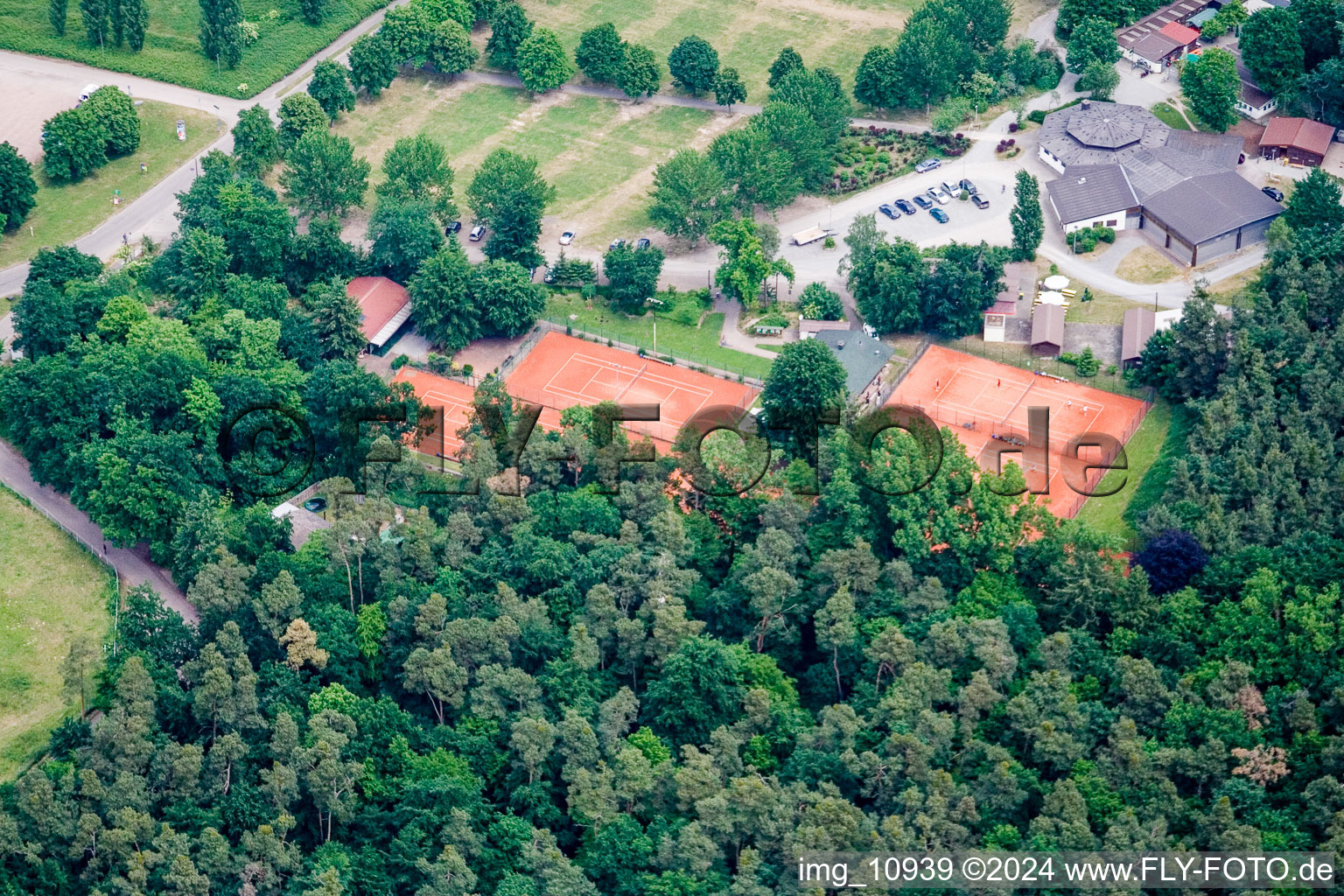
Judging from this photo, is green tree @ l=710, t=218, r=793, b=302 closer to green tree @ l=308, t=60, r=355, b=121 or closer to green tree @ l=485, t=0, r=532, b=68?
green tree @ l=485, t=0, r=532, b=68

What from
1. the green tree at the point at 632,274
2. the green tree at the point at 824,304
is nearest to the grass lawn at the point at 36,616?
the green tree at the point at 632,274

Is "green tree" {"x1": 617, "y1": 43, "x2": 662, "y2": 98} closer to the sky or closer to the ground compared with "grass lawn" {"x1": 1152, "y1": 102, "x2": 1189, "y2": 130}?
closer to the ground

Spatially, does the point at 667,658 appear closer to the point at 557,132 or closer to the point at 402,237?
the point at 402,237

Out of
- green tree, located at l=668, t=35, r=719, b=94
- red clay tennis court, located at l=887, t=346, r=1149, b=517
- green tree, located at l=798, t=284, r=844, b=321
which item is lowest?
red clay tennis court, located at l=887, t=346, r=1149, b=517

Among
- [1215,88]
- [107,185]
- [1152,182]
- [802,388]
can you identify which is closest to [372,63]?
[107,185]

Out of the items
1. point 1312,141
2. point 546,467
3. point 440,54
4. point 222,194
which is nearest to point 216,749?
point 546,467

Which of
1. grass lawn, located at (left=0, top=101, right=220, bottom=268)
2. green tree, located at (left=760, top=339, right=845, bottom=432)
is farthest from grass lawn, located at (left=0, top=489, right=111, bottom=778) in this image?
green tree, located at (left=760, top=339, right=845, bottom=432)

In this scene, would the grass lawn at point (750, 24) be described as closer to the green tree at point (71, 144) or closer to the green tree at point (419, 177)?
the green tree at point (419, 177)

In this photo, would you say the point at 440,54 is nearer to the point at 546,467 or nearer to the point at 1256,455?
the point at 546,467
